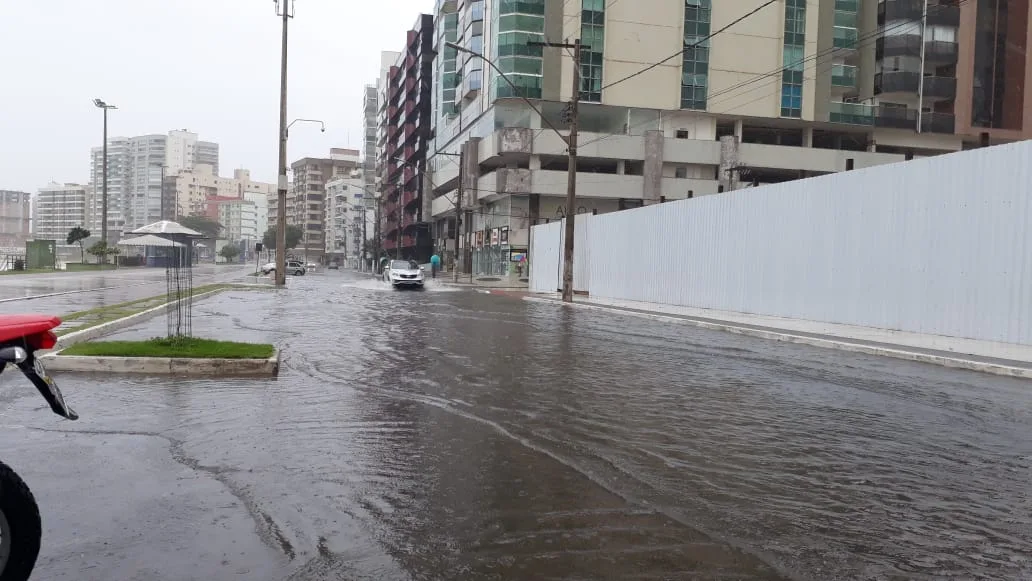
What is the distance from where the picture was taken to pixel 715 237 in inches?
982

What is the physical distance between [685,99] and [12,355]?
2528 inches

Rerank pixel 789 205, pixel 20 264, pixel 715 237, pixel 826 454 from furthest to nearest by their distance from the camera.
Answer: pixel 20 264, pixel 715 237, pixel 789 205, pixel 826 454

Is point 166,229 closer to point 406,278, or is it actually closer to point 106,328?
point 106,328

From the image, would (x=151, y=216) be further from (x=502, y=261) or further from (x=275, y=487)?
(x=275, y=487)

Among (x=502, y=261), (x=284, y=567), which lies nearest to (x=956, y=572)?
(x=284, y=567)

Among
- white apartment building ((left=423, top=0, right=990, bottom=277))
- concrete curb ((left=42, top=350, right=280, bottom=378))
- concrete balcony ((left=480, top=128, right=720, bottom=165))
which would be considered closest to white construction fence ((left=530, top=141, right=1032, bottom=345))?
concrete curb ((left=42, top=350, right=280, bottom=378))

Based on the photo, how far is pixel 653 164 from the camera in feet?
206

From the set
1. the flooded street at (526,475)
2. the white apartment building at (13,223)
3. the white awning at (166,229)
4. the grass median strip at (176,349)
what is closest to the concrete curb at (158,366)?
the grass median strip at (176,349)

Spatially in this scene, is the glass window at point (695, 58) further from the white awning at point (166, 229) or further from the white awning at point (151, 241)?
the white awning at point (166, 229)

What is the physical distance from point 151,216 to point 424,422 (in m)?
213

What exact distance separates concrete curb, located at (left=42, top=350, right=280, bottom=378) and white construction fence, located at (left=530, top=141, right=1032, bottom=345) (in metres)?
13.2

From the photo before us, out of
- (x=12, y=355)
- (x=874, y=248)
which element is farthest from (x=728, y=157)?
(x=12, y=355)

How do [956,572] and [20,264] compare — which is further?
[20,264]

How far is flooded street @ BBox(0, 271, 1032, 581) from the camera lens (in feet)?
13.0
